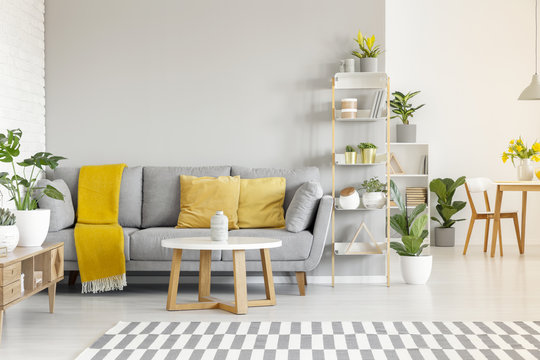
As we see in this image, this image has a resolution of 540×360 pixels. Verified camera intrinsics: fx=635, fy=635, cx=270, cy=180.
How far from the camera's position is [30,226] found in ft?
12.4

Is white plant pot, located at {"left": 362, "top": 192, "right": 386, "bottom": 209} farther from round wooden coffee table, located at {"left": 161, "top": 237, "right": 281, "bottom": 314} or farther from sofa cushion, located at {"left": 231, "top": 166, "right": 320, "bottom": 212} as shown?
round wooden coffee table, located at {"left": 161, "top": 237, "right": 281, "bottom": 314}

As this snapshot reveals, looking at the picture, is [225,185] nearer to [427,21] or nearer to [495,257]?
[495,257]

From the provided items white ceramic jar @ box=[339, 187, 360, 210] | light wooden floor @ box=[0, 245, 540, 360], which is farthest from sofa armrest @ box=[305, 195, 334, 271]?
white ceramic jar @ box=[339, 187, 360, 210]

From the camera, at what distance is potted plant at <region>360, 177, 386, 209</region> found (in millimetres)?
4840

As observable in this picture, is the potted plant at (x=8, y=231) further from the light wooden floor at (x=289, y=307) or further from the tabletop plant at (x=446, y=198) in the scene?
the tabletop plant at (x=446, y=198)

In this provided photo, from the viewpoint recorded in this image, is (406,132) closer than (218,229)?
No

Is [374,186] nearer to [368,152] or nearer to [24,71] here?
[368,152]

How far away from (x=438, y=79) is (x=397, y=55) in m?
0.61

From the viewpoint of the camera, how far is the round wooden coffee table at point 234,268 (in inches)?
149

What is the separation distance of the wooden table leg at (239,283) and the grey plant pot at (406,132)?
14.5 feet

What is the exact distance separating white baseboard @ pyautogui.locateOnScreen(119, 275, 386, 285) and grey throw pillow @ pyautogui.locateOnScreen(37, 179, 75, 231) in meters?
0.75

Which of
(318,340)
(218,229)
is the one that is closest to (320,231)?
(218,229)

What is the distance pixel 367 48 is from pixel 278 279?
1.97 meters

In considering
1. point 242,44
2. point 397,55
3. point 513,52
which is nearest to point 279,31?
point 242,44
